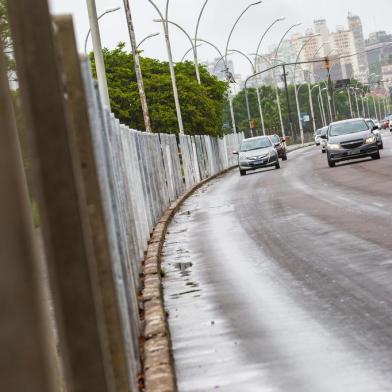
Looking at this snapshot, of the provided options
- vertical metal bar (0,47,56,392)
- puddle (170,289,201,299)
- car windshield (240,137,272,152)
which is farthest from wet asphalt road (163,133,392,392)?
car windshield (240,137,272,152)

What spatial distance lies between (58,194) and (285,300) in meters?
6.93

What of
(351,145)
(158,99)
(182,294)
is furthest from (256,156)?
(182,294)

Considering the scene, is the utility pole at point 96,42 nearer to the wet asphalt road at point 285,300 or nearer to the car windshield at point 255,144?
the wet asphalt road at point 285,300

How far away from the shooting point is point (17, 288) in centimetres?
248

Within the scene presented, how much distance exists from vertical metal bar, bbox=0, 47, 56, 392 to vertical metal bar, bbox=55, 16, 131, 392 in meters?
2.19

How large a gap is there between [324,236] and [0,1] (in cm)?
2158

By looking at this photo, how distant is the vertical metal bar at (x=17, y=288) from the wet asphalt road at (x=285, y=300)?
377 centimetres

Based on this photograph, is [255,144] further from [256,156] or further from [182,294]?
[182,294]

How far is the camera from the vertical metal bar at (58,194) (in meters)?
3.19

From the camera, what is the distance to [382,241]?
545 inches

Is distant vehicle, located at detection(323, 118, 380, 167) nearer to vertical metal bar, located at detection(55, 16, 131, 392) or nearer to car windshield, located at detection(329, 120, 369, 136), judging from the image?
car windshield, located at detection(329, 120, 369, 136)

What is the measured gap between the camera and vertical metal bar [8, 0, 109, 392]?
3.19 metres

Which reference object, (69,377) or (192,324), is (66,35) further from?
(192,324)

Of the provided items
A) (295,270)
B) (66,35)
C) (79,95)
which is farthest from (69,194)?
(295,270)
